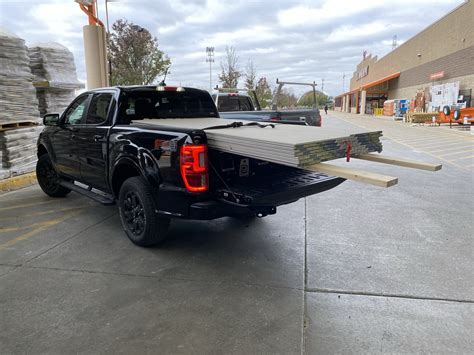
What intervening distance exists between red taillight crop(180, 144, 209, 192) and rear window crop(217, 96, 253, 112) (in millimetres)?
8431

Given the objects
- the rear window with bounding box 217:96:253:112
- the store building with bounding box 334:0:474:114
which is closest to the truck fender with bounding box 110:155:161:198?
the rear window with bounding box 217:96:253:112

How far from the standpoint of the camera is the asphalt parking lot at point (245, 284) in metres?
2.93

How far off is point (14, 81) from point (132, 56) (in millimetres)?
12686

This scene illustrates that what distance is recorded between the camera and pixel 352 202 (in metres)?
6.67

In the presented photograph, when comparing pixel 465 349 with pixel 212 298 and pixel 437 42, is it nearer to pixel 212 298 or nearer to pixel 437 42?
pixel 212 298

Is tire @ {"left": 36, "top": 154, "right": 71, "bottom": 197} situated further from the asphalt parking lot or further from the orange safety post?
the orange safety post

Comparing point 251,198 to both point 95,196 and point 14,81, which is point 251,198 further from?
point 14,81

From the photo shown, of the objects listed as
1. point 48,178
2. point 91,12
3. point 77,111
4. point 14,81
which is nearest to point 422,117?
point 91,12

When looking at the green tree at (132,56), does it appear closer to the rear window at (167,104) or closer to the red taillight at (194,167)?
the rear window at (167,104)

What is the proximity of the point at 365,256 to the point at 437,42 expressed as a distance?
3550 cm

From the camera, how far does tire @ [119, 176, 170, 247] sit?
168 inches

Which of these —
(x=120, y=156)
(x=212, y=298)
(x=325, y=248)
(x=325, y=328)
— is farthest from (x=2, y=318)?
(x=325, y=248)

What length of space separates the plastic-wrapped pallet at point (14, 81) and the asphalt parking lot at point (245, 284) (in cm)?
275

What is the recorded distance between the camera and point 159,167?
4051 mm
